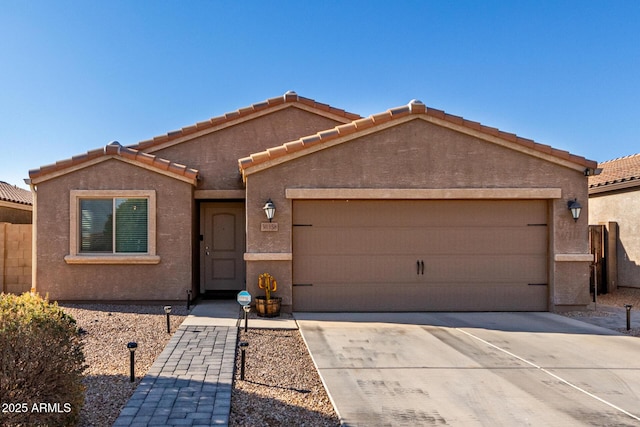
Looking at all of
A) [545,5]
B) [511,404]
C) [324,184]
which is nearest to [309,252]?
[324,184]

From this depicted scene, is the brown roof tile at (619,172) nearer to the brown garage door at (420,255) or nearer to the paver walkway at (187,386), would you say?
the brown garage door at (420,255)

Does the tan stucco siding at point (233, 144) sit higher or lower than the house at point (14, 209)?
higher

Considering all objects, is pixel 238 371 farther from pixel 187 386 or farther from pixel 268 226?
pixel 268 226

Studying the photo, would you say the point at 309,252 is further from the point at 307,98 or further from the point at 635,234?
the point at 635,234

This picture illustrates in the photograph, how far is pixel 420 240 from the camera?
10.2 meters

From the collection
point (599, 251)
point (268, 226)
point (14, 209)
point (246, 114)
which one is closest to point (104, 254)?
point (268, 226)

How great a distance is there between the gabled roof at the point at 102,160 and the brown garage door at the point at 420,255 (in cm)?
299

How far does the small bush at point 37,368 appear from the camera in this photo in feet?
11.8

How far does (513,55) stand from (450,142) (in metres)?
5.20

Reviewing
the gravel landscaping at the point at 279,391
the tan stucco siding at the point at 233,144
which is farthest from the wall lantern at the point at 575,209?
the gravel landscaping at the point at 279,391

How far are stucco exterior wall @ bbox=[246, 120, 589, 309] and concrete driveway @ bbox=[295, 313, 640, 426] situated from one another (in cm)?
134

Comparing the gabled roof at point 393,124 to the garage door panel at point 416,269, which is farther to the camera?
the garage door panel at point 416,269

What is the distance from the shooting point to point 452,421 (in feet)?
14.6

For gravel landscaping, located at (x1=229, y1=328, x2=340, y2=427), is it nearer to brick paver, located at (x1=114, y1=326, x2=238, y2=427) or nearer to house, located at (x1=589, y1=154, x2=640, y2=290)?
brick paver, located at (x1=114, y1=326, x2=238, y2=427)
